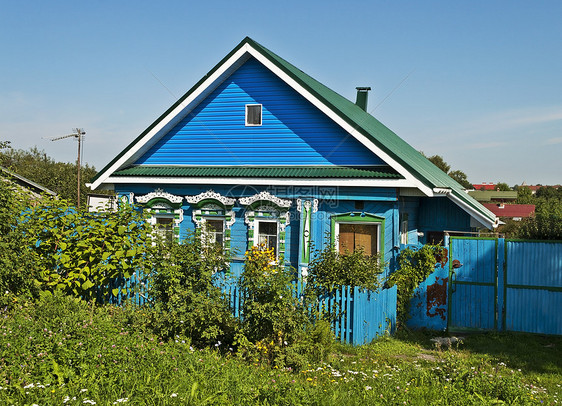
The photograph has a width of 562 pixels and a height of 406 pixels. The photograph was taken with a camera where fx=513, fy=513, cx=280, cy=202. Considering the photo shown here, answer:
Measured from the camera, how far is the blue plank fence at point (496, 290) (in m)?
11.2

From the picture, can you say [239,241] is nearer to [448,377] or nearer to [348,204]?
[348,204]

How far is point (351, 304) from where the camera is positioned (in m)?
9.82

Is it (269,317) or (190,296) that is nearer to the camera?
(269,317)

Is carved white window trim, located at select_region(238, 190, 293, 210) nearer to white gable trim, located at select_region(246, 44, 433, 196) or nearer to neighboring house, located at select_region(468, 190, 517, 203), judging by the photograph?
white gable trim, located at select_region(246, 44, 433, 196)

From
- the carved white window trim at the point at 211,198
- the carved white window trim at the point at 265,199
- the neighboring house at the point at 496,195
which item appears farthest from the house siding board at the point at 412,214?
the neighboring house at the point at 496,195

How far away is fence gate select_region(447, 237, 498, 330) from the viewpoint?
11.5 meters

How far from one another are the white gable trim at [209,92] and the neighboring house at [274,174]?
0.09ft

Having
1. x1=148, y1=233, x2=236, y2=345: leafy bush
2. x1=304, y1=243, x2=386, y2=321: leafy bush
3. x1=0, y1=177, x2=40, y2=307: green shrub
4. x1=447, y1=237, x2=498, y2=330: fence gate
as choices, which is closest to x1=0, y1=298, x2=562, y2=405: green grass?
x1=148, y1=233, x2=236, y2=345: leafy bush

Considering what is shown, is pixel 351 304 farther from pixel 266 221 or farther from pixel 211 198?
pixel 211 198

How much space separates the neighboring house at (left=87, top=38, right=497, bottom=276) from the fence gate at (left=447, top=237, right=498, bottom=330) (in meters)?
1.38

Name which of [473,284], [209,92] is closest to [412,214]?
[473,284]

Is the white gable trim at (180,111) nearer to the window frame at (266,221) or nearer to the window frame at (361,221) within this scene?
the window frame at (266,221)

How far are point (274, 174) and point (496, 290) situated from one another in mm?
5988

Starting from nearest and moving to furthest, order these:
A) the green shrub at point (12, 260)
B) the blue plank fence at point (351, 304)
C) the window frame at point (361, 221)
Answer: the green shrub at point (12, 260) → the blue plank fence at point (351, 304) → the window frame at point (361, 221)
